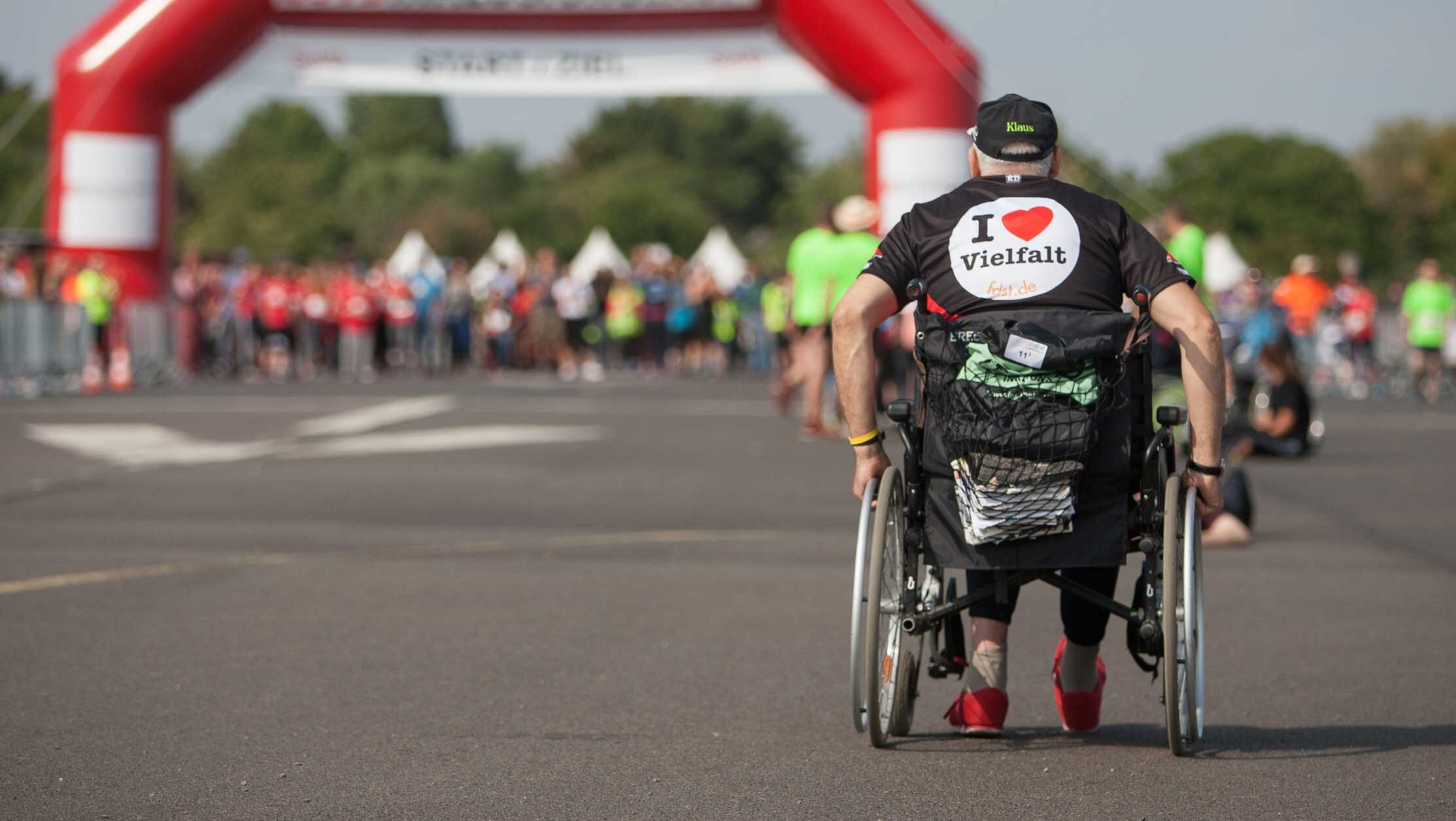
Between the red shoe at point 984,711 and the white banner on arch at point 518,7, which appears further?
the white banner on arch at point 518,7

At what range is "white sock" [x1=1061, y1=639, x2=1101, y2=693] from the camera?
5273 mm

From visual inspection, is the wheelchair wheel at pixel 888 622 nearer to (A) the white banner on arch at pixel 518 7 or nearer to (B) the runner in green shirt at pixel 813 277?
(B) the runner in green shirt at pixel 813 277

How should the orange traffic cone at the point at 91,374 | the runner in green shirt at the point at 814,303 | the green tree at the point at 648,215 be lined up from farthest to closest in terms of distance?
the green tree at the point at 648,215
the orange traffic cone at the point at 91,374
the runner in green shirt at the point at 814,303

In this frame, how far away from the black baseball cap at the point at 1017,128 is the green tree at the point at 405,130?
123808mm

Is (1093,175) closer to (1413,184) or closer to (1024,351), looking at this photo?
(1024,351)

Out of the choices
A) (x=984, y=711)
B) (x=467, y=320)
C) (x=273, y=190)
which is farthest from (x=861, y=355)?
(x=273, y=190)

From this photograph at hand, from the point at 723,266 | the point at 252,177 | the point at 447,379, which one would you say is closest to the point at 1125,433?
the point at 447,379

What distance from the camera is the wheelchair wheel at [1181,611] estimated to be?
4715mm

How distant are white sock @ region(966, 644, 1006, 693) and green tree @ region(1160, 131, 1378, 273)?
313 feet

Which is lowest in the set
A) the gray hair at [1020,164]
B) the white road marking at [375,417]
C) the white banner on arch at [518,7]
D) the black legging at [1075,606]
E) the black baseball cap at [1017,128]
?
the white road marking at [375,417]

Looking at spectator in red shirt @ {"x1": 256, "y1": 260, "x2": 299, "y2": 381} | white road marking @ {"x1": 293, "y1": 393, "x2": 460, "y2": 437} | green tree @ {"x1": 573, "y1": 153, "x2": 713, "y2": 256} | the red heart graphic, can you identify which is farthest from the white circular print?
green tree @ {"x1": 573, "y1": 153, "x2": 713, "y2": 256}

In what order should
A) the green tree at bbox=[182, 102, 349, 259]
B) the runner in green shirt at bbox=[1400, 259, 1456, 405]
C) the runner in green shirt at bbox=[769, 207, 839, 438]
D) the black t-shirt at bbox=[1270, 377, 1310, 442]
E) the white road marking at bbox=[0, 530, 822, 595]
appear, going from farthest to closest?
the green tree at bbox=[182, 102, 349, 259] → the runner in green shirt at bbox=[1400, 259, 1456, 405] → the runner in green shirt at bbox=[769, 207, 839, 438] → the black t-shirt at bbox=[1270, 377, 1310, 442] → the white road marking at bbox=[0, 530, 822, 595]

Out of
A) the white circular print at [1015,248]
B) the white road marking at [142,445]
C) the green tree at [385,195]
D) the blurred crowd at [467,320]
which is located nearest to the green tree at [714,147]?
the green tree at [385,195]

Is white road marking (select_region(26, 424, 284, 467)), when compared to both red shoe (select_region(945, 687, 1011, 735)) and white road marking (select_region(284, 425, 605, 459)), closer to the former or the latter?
white road marking (select_region(284, 425, 605, 459))
